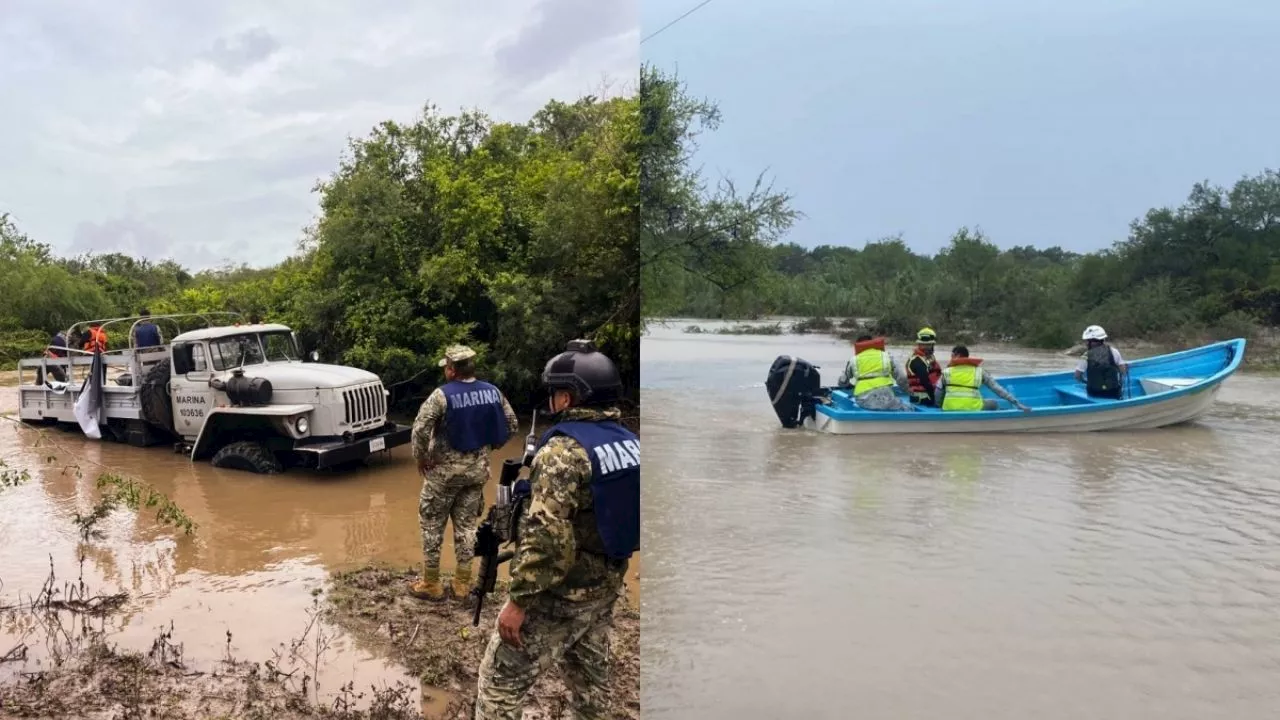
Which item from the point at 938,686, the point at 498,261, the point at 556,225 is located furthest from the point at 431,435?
the point at 498,261

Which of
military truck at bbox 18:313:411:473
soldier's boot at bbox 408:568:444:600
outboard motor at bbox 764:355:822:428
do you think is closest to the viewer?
soldier's boot at bbox 408:568:444:600

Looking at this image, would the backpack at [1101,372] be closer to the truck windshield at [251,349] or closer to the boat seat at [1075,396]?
the boat seat at [1075,396]

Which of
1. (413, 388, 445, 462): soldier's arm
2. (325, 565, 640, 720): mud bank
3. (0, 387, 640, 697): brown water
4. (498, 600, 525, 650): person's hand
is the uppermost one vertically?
(413, 388, 445, 462): soldier's arm

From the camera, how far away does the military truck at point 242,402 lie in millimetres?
8375

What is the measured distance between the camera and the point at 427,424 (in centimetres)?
473

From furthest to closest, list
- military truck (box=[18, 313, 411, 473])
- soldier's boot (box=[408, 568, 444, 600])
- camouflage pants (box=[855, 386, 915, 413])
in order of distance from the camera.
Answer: military truck (box=[18, 313, 411, 473])
camouflage pants (box=[855, 386, 915, 413])
soldier's boot (box=[408, 568, 444, 600])

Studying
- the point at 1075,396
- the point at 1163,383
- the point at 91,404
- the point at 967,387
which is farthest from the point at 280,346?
the point at 1163,383

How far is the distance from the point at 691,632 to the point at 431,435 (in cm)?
183

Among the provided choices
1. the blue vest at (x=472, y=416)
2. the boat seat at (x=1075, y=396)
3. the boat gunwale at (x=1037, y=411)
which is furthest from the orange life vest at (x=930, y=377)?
the blue vest at (x=472, y=416)

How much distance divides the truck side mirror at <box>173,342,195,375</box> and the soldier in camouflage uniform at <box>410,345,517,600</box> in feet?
17.8

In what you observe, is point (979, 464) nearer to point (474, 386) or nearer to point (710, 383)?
point (710, 383)

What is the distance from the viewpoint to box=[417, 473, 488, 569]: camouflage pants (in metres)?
4.89

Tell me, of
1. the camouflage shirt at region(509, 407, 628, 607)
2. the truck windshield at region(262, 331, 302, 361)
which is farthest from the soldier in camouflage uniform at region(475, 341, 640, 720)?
the truck windshield at region(262, 331, 302, 361)

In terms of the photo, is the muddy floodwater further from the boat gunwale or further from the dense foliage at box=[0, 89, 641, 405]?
the dense foliage at box=[0, 89, 641, 405]
